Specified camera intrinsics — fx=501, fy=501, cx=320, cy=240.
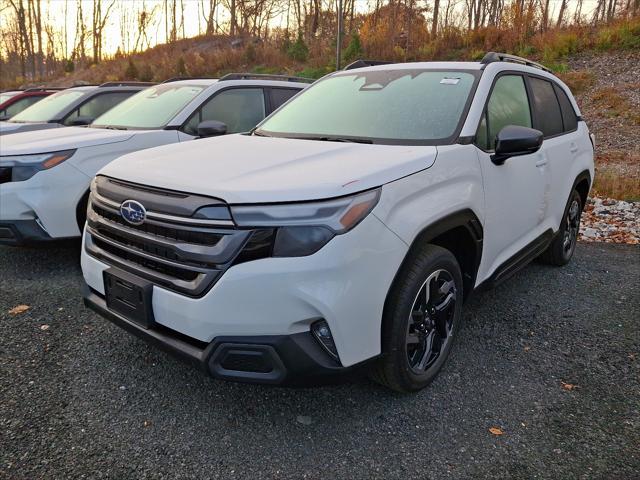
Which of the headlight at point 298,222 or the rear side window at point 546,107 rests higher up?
the rear side window at point 546,107

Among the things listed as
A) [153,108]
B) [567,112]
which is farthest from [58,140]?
[567,112]

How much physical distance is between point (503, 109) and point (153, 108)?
356 cm

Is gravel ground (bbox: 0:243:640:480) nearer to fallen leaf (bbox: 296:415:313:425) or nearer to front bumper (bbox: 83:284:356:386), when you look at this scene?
fallen leaf (bbox: 296:415:313:425)

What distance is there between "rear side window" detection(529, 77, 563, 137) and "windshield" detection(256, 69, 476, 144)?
3.26 ft

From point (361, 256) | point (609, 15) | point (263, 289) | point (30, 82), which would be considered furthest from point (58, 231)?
point (30, 82)

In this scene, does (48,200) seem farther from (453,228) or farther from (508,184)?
(508,184)

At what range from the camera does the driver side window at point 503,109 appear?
301 cm

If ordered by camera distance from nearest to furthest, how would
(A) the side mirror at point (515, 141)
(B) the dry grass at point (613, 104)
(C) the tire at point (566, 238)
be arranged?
(A) the side mirror at point (515, 141), (C) the tire at point (566, 238), (B) the dry grass at point (613, 104)

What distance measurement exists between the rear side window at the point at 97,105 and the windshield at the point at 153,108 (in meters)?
1.94

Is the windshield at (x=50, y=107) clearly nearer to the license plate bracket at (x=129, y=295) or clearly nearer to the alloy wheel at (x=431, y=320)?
the license plate bracket at (x=129, y=295)

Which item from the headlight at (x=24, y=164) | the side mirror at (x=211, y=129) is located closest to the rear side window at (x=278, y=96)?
the side mirror at (x=211, y=129)

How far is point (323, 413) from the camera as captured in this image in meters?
2.53

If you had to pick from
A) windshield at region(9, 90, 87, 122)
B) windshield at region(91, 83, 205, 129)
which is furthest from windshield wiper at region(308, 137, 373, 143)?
windshield at region(9, 90, 87, 122)

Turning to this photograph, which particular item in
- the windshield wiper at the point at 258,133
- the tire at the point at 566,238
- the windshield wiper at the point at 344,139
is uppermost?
the windshield wiper at the point at 344,139
